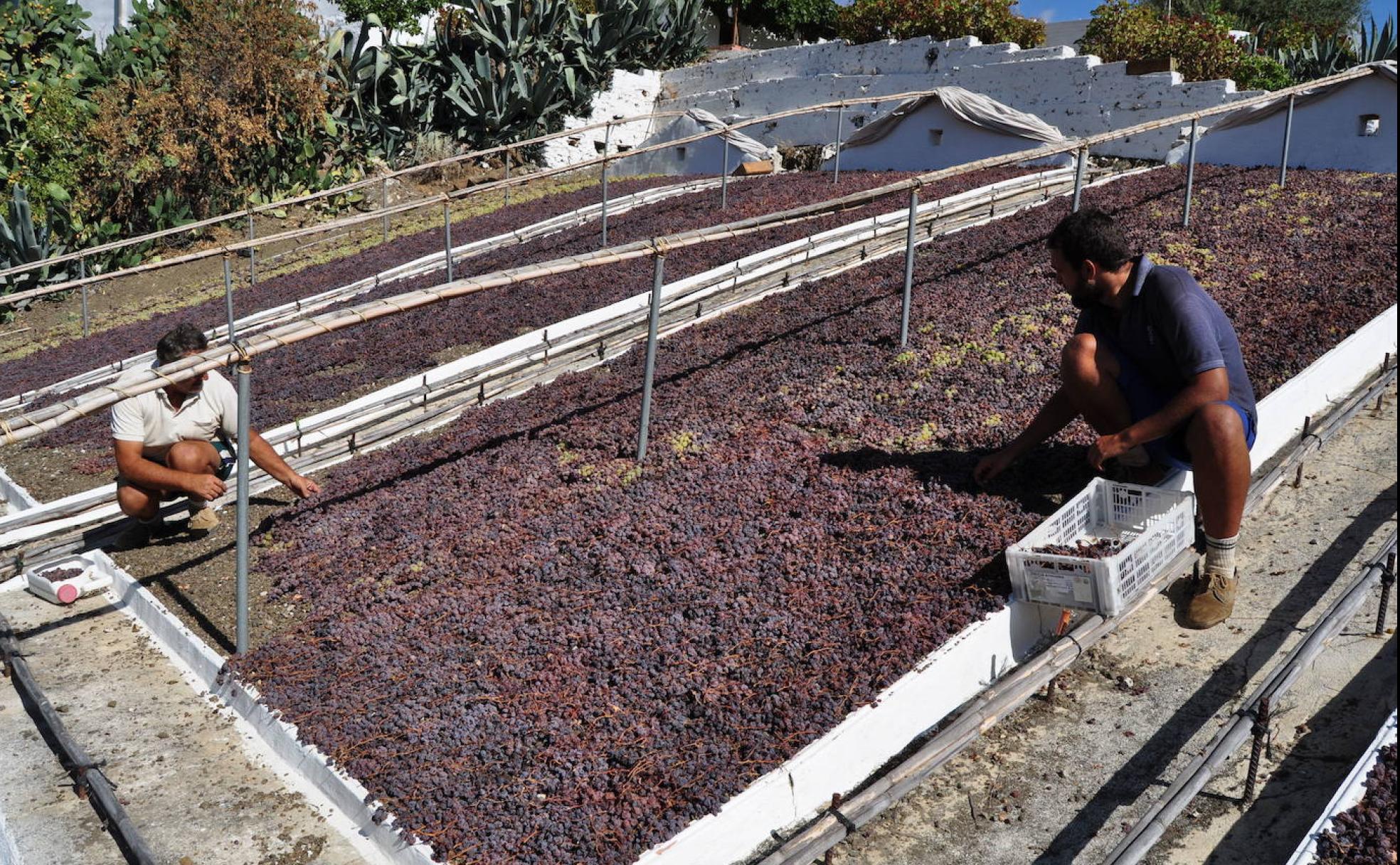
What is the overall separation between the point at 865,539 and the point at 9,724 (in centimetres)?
380

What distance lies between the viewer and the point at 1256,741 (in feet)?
11.0

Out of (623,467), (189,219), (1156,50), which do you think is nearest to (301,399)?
(623,467)

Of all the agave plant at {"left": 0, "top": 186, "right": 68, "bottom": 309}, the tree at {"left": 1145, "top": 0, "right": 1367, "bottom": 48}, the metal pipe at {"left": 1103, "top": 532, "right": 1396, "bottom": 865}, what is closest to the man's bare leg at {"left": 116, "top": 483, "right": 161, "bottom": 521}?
the metal pipe at {"left": 1103, "top": 532, "right": 1396, "bottom": 865}

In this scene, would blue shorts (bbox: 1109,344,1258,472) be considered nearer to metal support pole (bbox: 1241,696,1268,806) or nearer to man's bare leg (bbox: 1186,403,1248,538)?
man's bare leg (bbox: 1186,403,1248,538)

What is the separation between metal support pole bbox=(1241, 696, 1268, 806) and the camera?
10.9ft

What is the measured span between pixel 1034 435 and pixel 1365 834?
7.33ft

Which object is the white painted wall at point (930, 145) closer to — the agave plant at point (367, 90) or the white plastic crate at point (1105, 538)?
the agave plant at point (367, 90)

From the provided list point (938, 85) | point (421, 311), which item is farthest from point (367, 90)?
point (421, 311)

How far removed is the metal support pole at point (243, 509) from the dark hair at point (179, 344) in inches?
35.3

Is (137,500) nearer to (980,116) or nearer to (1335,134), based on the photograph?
(1335,134)

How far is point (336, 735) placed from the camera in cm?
408

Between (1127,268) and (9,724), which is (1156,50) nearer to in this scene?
(1127,268)

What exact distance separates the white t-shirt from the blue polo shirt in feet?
14.0

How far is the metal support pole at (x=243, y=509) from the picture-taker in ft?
15.3
